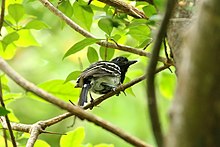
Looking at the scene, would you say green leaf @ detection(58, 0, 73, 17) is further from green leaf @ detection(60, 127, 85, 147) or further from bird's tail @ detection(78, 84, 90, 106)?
bird's tail @ detection(78, 84, 90, 106)

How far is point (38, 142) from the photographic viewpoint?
1.65 m

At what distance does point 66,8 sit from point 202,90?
1.13 m

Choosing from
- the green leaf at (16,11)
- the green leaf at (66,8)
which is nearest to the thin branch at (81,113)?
the green leaf at (66,8)

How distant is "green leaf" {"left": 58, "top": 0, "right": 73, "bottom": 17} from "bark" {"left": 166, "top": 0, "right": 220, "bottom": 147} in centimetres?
109

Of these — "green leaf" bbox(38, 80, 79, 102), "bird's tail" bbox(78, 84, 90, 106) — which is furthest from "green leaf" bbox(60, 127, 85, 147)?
"bird's tail" bbox(78, 84, 90, 106)

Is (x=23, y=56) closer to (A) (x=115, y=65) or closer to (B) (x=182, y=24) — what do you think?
(A) (x=115, y=65)

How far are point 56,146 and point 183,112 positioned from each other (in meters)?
3.20

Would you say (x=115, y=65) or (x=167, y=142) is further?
(x=115, y=65)

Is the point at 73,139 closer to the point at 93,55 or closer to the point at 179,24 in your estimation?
the point at 93,55

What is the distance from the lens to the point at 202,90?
46 cm

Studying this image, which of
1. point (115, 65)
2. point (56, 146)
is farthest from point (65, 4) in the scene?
point (56, 146)

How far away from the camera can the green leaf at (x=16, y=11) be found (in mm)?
1687

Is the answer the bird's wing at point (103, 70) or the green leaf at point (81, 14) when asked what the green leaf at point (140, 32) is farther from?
the bird's wing at point (103, 70)

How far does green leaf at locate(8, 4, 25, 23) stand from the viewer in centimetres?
169
